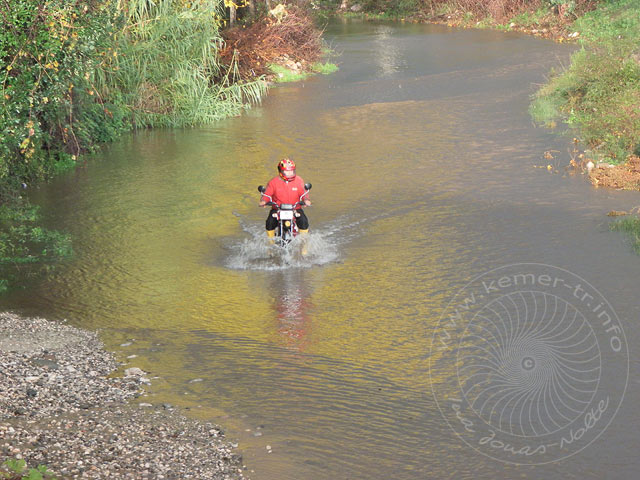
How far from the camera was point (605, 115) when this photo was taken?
18172 mm

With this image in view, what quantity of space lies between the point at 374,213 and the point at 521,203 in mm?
2384

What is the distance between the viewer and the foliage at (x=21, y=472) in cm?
568

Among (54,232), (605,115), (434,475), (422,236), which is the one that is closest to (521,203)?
(422,236)

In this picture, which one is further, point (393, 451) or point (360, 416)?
point (360, 416)

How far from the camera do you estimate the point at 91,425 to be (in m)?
6.89

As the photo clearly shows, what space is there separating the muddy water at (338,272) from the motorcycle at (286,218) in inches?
9.8

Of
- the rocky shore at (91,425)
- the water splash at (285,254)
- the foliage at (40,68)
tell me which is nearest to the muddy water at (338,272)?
the water splash at (285,254)

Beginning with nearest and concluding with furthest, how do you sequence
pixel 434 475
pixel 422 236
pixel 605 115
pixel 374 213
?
pixel 434 475 → pixel 422 236 → pixel 374 213 → pixel 605 115

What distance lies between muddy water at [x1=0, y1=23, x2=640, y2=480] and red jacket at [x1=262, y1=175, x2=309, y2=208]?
802mm

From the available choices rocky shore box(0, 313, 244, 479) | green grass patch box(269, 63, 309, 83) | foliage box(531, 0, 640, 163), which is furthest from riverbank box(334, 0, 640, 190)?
rocky shore box(0, 313, 244, 479)

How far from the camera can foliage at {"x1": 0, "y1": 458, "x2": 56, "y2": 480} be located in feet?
18.6

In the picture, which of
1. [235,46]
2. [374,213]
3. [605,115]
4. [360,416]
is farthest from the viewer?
[235,46]

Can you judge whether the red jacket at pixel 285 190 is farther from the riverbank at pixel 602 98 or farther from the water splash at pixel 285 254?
the riverbank at pixel 602 98

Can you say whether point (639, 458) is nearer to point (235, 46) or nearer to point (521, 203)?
point (521, 203)
